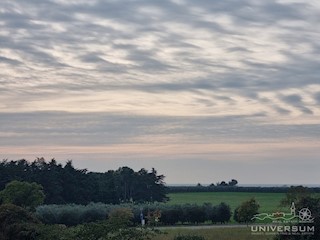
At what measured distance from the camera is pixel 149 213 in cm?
6025

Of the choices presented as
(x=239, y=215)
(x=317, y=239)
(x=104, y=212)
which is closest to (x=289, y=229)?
(x=317, y=239)

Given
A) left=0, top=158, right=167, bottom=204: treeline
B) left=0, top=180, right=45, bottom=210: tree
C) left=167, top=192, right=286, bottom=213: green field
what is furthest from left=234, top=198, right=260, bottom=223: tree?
left=0, top=158, right=167, bottom=204: treeline

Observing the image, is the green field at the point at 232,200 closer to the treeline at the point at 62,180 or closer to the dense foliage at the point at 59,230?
the treeline at the point at 62,180

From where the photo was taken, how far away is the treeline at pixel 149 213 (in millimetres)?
59938

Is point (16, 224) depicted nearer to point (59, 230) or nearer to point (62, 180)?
point (59, 230)

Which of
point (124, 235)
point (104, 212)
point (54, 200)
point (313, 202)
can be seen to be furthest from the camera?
point (54, 200)

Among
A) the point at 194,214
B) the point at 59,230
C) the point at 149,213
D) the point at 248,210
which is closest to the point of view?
the point at 59,230

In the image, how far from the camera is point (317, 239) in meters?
27.9

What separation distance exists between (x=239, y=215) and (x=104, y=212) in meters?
14.0

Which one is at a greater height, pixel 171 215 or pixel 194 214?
pixel 194 214

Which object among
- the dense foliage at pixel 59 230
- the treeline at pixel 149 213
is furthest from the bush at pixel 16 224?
the treeline at pixel 149 213

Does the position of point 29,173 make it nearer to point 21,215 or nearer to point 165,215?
point 165,215

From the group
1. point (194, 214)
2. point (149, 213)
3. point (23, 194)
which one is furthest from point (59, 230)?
point (194, 214)

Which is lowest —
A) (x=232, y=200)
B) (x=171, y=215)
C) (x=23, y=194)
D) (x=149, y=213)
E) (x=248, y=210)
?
(x=171, y=215)
